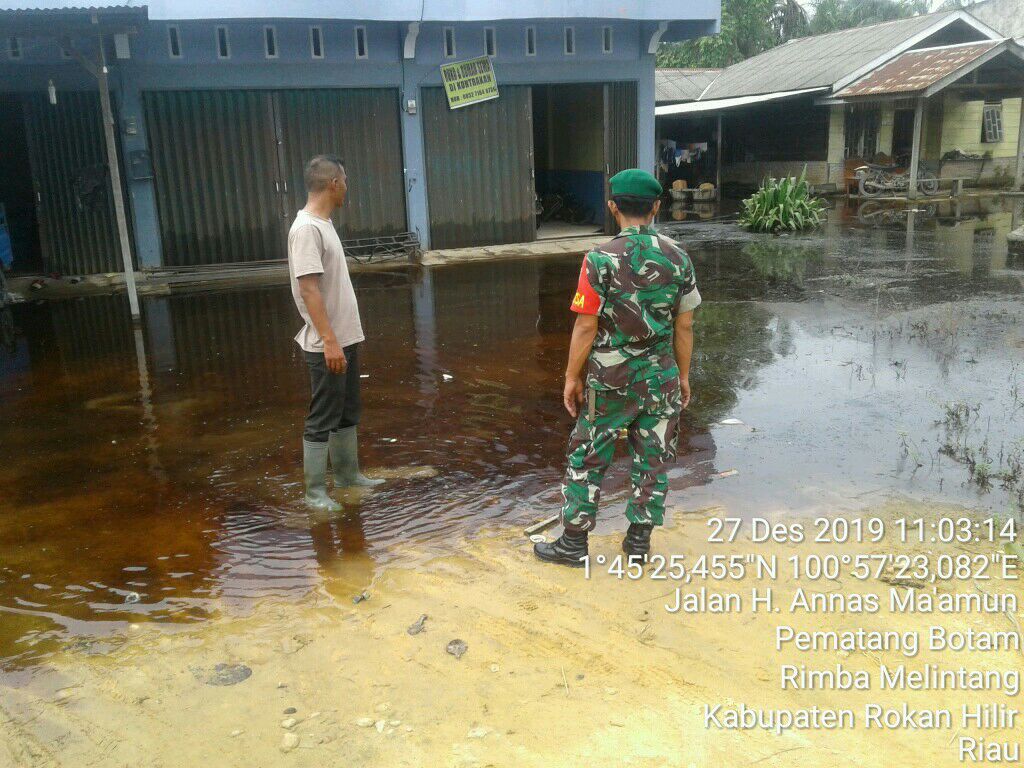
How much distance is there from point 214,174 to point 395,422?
8.70m

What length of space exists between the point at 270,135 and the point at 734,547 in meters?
11.4

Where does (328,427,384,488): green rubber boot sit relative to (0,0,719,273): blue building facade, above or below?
below

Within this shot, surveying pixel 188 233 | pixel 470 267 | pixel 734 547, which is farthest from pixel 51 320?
pixel 734 547

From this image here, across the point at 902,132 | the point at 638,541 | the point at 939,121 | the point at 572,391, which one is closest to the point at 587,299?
the point at 572,391

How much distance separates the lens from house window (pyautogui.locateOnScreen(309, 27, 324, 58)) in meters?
13.1

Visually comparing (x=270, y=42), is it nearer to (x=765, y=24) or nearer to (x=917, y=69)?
(x=917, y=69)

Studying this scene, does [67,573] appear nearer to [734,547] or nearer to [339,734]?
[339,734]

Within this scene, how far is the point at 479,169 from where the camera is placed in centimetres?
1488

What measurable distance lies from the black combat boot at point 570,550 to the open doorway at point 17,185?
1400cm

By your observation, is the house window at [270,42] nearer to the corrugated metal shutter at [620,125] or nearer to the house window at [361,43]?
Answer: the house window at [361,43]

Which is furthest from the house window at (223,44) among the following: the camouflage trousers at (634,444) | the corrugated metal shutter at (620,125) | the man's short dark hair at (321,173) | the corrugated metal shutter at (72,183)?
the camouflage trousers at (634,444)

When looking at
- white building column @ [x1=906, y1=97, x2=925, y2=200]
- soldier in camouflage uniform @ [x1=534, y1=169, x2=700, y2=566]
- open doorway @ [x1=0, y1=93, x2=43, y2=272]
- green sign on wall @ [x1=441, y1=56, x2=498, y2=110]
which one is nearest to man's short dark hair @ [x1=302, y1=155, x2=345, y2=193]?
soldier in camouflage uniform @ [x1=534, y1=169, x2=700, y2=566]

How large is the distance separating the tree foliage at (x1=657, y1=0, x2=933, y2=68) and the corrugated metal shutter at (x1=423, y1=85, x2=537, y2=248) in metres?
21.8

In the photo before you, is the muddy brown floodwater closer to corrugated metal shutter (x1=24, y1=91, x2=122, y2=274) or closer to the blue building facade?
corrugated metal shutter (x1=24, y1=91, x2=122, y2=274)
